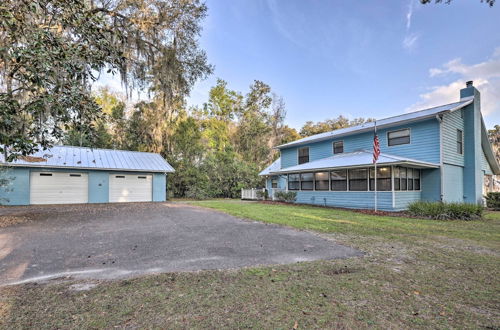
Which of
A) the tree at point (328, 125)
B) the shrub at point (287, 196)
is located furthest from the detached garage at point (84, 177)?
the tree at point (328, 125)

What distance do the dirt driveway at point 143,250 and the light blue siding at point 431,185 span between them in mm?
9989

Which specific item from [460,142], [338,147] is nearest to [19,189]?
[338,147]

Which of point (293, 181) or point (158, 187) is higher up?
point (293, 181)

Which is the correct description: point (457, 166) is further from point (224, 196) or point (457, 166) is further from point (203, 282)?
point (224, 196)

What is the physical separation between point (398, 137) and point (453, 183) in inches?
145

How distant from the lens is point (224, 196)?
24359 mm

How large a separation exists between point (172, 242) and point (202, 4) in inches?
414

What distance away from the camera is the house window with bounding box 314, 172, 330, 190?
15182 mm

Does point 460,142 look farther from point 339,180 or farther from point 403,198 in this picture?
point 339,180

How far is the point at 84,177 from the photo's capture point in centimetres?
1672

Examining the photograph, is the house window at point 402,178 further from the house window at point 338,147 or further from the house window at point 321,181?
the house window at point 338,147

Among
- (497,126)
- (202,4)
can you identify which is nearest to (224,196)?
(202,4)

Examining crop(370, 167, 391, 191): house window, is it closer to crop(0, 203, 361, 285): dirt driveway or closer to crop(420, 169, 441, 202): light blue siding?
crop(420, 169, 441, 202): light blue siding

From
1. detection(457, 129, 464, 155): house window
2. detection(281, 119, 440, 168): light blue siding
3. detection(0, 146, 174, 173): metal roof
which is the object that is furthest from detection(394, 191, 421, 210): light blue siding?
detection(0, 146, 174, 173): metal roof
